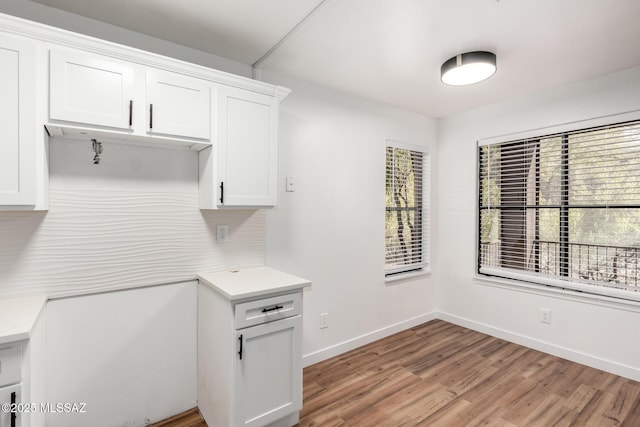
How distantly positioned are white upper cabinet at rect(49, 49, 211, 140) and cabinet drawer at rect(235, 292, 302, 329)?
1026 mm

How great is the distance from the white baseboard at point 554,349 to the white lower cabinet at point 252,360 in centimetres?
242

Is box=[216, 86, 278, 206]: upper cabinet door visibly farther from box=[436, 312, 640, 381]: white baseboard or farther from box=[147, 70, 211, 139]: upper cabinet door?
box=[436, 312, 640, 381]: white baseboard

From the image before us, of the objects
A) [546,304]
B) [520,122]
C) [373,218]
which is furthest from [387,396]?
[520,122]

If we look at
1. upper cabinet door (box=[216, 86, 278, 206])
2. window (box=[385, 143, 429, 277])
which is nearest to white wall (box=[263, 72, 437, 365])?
window (box=[385, 143, 429, 277])

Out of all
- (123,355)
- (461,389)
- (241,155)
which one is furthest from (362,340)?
(241,155)

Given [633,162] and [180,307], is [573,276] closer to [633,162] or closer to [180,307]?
[633,162]

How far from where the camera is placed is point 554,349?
116 inches

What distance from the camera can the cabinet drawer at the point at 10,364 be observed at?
125 centimetres

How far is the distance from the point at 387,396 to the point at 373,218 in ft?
5.20

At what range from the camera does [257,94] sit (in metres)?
2.09

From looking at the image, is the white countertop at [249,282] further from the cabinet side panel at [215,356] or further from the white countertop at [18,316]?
the white countertop at [18,316]

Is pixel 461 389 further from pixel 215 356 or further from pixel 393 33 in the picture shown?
pixel 393 33

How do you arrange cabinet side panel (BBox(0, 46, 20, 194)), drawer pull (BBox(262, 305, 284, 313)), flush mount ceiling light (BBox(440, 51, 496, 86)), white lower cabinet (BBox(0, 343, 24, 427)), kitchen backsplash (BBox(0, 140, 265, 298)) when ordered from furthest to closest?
flush mount ceiling light (BBox(440, 51, 496, 86))
drawer pull (BBox(262, 305, 284, 313))
kitchen backsplash (BBox(0, 140, 265, 298))
cabinet side panel (BBox(0, 46, 20, 194))
white lower cabinet (BBox(0, 343, 24, 427))

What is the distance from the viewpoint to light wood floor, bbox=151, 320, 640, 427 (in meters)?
2.08
